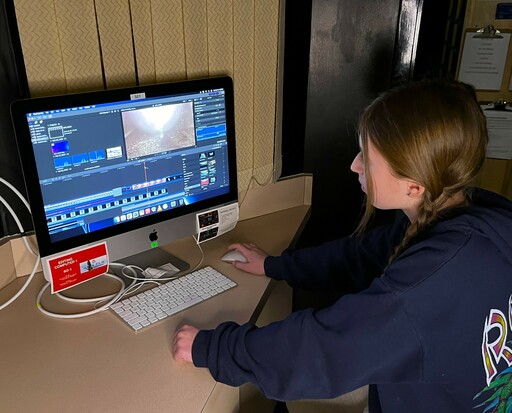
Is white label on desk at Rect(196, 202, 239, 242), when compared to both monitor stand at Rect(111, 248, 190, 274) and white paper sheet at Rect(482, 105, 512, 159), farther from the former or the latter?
white paper sheet at Rect(482, 105, 512, 159)

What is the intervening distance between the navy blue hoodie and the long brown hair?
2.7 inches

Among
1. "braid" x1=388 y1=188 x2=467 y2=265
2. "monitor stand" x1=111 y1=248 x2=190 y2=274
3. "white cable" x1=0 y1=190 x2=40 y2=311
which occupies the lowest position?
"monitor stand" x1=111 y1=248 x2=190 y2=274

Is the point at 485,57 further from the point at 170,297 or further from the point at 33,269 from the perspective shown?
the point at 33,269

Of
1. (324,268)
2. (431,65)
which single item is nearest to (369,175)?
(324,268)

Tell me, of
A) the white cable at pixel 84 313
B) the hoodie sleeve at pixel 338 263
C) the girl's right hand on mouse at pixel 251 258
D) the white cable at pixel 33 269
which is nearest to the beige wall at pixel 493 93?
the hoodie sleeve at pixel 338 263

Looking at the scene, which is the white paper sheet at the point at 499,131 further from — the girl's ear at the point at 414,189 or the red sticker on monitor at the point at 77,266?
the red sticker on monitor at the point at 77,266

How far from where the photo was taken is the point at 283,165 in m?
1.76

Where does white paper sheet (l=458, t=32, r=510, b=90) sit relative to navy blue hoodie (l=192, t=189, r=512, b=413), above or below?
above

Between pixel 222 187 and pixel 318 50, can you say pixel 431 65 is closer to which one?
pixel 318 50

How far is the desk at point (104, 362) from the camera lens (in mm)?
869

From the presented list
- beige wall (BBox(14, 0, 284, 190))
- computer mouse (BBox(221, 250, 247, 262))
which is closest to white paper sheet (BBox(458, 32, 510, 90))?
beige wall (BBox(14, 0, 284, 190))

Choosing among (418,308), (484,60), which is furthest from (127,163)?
(484,60)

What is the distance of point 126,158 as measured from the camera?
116 cm

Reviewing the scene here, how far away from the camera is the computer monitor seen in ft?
3.38
